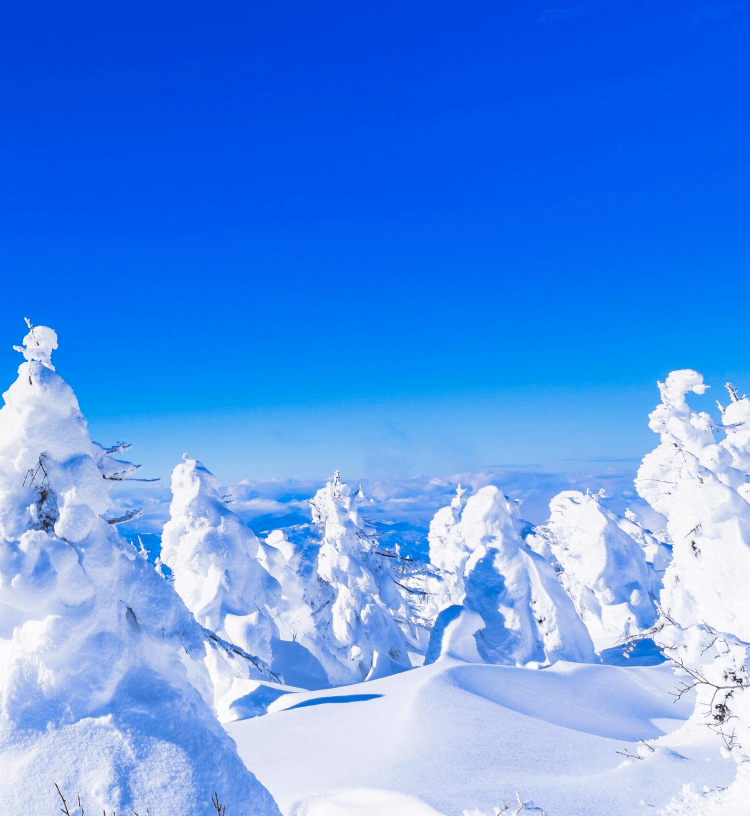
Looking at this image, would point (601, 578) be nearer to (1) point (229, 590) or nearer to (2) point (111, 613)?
(1) point (229, 590)

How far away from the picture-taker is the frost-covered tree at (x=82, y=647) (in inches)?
217

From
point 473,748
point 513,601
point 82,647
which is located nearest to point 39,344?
point 82,647

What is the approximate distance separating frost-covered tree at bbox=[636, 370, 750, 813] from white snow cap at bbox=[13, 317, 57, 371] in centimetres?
823

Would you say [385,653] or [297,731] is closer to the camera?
[297,731]

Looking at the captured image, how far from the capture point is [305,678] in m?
23.5

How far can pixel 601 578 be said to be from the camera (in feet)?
111

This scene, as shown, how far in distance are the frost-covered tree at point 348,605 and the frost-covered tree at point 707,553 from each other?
11.7 m

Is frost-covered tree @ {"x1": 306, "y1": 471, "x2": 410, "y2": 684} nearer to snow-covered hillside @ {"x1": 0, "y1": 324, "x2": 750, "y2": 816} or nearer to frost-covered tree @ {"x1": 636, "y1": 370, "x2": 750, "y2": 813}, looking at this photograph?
snow-covered hillside @ {"x1": 0, "y1": 324, "x2": 750, "y2": 816}

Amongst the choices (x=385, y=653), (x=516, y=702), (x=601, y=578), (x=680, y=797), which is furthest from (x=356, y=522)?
(x=680, y=797)

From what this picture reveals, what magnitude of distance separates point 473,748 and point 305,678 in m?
15.2

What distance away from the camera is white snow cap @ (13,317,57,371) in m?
6.84

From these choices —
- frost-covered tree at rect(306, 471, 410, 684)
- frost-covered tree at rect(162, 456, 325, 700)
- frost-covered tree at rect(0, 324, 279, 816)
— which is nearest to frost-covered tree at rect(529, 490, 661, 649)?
frost-covered tree at rect(306, 471, 410, 684)

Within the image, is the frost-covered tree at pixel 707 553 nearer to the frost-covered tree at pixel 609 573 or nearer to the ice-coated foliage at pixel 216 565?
the frost-covered tree at pixel 609 573

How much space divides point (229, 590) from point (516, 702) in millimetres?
12636
